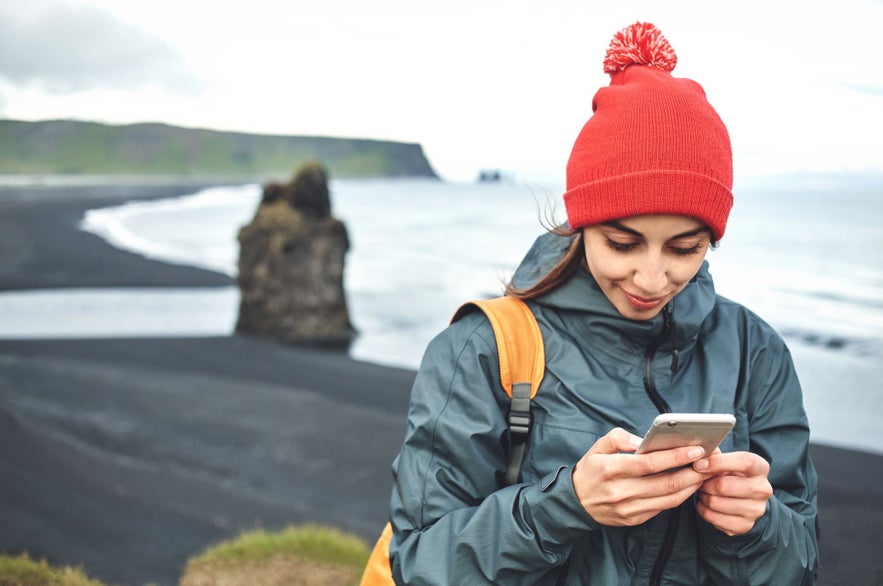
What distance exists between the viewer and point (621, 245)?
2.01m

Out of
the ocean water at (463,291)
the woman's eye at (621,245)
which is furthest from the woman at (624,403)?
the ocean water at (463,291)

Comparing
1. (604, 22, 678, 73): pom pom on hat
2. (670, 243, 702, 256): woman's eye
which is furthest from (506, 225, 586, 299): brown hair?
(604, 22, 678, 73): pom pom on hat

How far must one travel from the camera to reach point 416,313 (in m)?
21.6

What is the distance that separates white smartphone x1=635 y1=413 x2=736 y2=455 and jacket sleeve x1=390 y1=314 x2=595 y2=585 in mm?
252

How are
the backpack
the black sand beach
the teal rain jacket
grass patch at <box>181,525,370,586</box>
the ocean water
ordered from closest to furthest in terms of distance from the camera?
the teal rain jacket
the backpack
grass patch at <box>181,525,370,586</box>
the black sand beach
the ocean water

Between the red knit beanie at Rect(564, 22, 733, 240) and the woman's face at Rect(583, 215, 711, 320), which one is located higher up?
the red knit beanie at Rect(564, 22, 733, 240)

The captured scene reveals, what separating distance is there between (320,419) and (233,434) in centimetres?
111

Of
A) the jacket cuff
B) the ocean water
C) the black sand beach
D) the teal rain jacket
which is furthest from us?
the ocean water

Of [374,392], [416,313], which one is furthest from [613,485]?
[416,313]

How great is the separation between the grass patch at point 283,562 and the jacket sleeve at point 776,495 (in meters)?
2.92

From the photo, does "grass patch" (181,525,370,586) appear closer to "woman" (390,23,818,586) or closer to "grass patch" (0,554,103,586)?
"grass patch" (0,554,103,586)

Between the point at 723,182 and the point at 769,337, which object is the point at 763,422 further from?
the point at 723,182

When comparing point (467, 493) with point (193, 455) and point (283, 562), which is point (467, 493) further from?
point (193, 455)

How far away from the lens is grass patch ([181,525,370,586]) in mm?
4465
